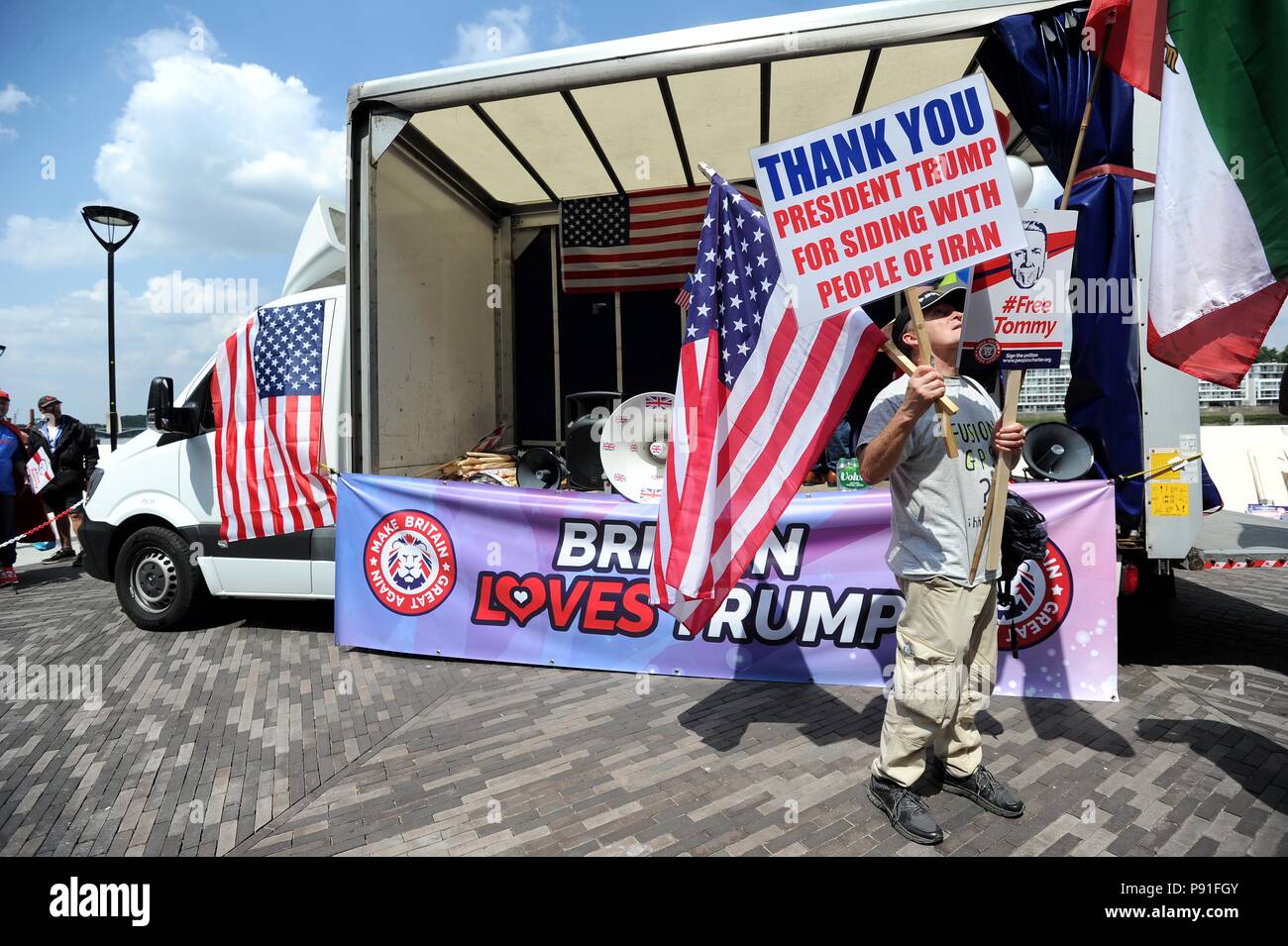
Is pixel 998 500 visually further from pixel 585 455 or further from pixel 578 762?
pixel 585 455

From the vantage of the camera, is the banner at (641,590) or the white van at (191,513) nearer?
the banner at (641,590)

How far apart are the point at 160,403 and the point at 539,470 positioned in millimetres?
3050

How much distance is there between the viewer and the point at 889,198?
2379 millimetres

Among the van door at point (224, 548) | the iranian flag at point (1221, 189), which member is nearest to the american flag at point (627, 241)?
the van door at point (224, 548)

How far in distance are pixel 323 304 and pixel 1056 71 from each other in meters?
5.09

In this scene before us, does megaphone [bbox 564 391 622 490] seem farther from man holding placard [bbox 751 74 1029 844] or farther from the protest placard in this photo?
the protest placard

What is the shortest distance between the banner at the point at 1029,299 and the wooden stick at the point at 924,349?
4.22ft

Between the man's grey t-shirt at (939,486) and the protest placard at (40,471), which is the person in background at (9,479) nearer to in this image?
the protest placard at (40,471)

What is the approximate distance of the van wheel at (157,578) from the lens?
210 inches

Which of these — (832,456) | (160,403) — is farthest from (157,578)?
(832,456)

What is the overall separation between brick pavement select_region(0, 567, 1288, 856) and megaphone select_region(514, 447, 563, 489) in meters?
2.03

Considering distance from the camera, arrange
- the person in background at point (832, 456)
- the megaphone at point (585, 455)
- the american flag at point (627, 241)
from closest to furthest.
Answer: the megaphone at point (585, 455), the person in background at point (832, 456), the american flag at point (627, 241)

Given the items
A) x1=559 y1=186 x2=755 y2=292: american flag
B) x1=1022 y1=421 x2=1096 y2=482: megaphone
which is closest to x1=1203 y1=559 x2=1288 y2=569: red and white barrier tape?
x1=1022 y1=421 x2=1096 y2=482: megaphone
